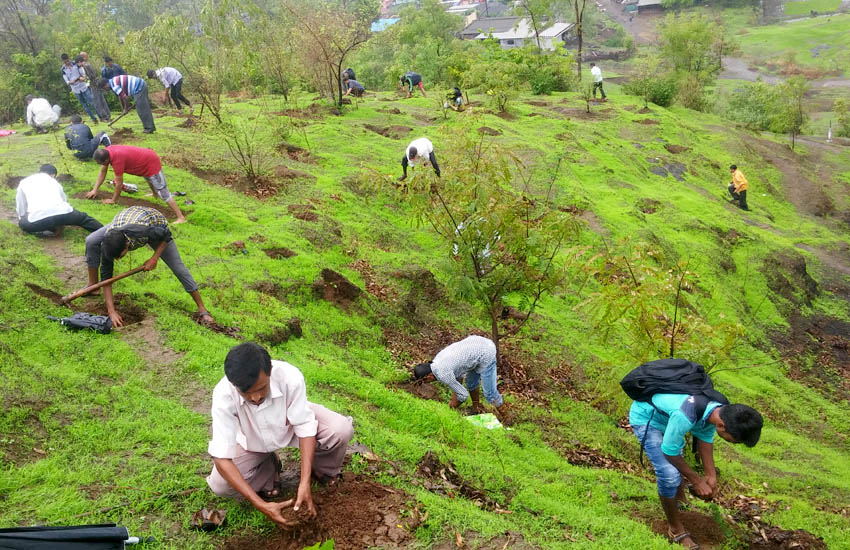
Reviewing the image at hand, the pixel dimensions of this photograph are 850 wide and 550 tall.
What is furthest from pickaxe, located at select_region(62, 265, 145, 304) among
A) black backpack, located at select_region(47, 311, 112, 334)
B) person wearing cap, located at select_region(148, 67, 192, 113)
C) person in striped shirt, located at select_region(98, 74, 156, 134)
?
person wearing cap, located at select_region(148, 67, 192, 113)

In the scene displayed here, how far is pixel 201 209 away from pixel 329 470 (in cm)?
779

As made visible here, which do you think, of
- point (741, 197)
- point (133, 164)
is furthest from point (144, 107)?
point (741, 197)

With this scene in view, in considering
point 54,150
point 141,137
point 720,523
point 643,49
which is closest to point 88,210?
point 54,150

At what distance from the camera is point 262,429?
4074mm

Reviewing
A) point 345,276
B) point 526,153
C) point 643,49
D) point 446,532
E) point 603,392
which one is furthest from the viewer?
point 643,49

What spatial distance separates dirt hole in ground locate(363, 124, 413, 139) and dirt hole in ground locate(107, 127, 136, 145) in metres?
7.48

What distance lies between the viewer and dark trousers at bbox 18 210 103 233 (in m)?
8.70

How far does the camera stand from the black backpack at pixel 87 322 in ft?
21.5

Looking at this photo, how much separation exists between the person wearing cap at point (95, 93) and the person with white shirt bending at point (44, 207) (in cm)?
955

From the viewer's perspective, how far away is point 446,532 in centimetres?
430

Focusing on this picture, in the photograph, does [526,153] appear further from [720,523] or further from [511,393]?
[720,523]

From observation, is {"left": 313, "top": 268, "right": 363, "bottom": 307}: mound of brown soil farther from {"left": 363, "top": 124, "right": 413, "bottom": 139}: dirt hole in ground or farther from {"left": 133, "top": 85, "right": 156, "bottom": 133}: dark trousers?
{"left": 363, "top": 124, "right": 413, "bottom": 139}: dirt hole in ground

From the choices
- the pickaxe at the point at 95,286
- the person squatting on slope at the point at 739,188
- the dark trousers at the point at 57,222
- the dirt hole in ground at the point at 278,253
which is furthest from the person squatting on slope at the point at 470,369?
the person squatting on slope at the point at 739,188

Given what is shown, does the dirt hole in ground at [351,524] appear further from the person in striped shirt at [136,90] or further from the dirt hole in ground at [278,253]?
the person in striped shirt at [136,90]
